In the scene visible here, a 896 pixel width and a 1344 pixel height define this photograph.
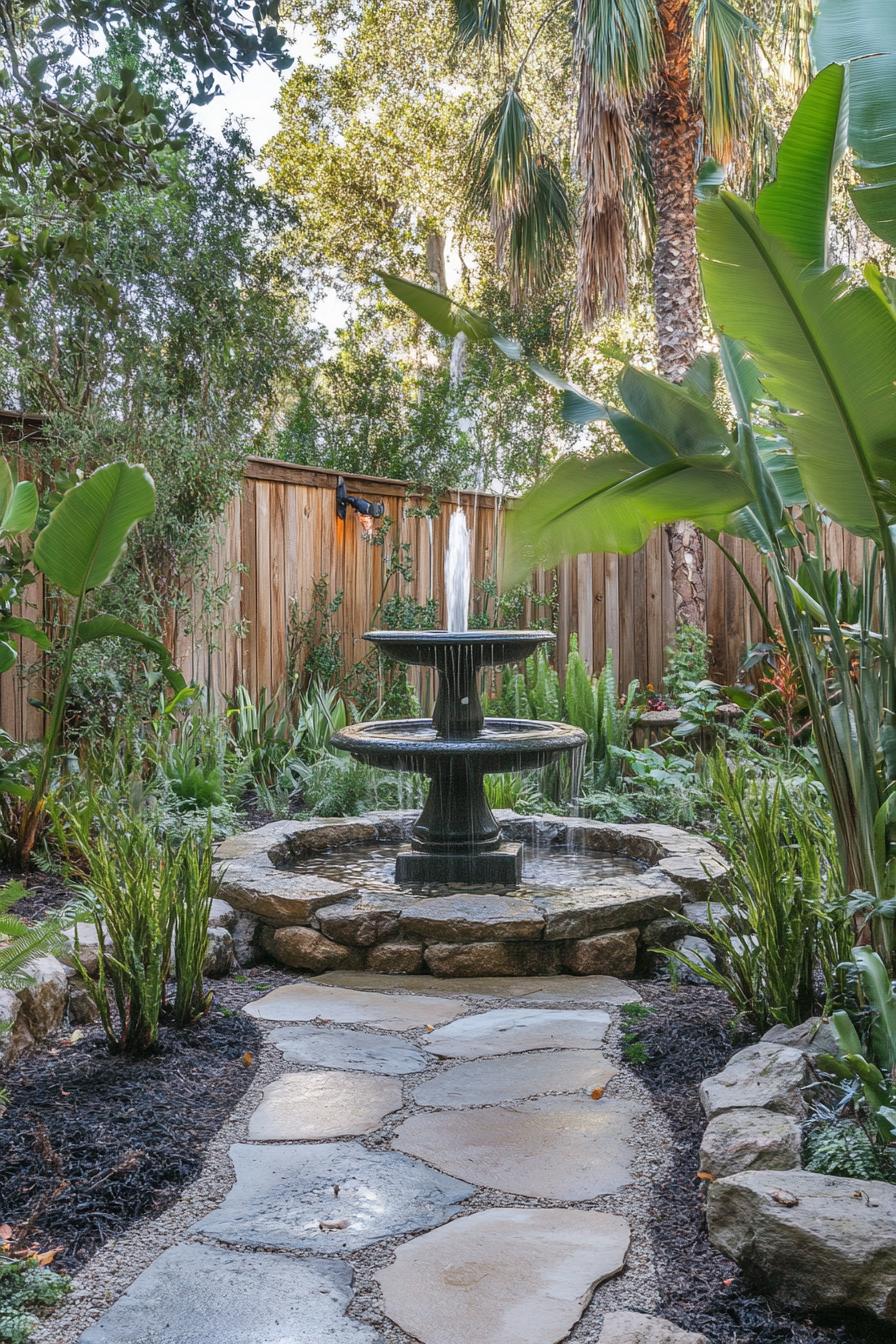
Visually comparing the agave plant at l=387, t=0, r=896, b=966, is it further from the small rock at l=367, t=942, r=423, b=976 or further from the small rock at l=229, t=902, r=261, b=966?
the small rock at l=229, t=902, r=261, b=966

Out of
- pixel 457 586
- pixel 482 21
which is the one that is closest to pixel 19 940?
pixel 457 586

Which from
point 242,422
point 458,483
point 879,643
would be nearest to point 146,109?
point 879,643

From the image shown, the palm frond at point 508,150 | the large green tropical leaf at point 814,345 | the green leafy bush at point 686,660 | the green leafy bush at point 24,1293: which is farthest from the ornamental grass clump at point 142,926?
the palm frond at point 508,150

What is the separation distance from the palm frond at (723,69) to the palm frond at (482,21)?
2189mm

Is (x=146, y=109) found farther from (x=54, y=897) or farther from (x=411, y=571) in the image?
(x=411, y=571)

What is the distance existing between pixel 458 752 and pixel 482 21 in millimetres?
7189

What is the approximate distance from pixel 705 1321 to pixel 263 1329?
74 cm

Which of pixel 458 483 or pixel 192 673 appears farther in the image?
pixel 458 483

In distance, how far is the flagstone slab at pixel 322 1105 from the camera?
2590mm

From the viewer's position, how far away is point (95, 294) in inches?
99.2

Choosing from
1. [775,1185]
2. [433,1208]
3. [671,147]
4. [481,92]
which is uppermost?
[481,92]

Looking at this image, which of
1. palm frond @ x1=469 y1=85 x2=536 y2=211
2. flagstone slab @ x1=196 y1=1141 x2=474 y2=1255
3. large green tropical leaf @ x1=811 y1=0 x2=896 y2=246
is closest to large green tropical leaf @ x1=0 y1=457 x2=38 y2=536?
flagstone slab @ x1=196 y1=1141 x2=474 y2=1255

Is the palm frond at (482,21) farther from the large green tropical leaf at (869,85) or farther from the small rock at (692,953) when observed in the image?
the small rock at (692,953)

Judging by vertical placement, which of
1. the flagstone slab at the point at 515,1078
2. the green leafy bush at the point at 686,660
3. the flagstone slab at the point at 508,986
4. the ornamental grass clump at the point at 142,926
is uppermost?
the green leafy bush at the point at 686,660
